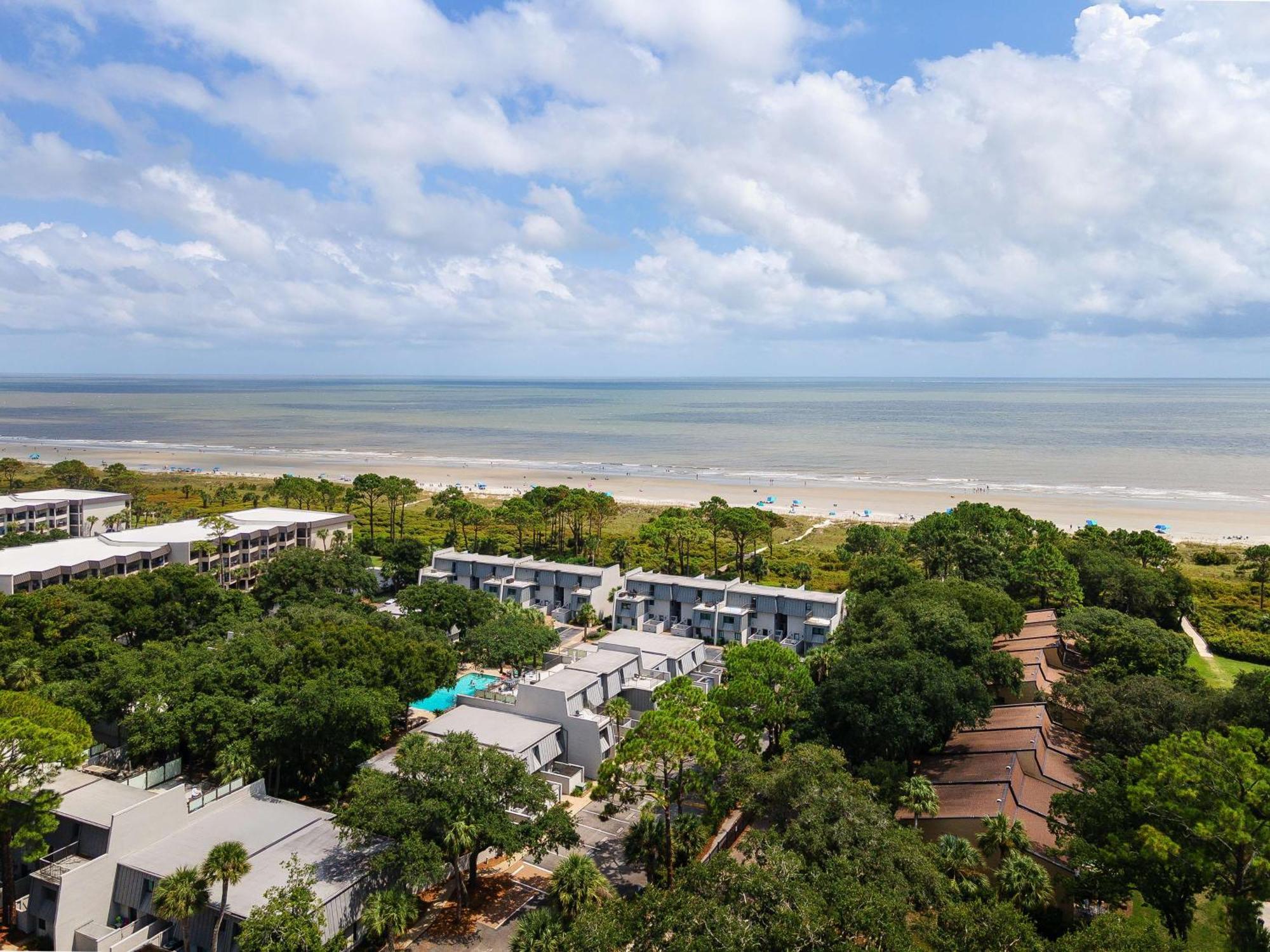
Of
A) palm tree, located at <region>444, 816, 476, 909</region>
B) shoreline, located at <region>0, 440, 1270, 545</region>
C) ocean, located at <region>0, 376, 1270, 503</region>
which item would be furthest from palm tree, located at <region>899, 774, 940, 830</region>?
ocean, located at <region>0, 376, 1270, 503</region>

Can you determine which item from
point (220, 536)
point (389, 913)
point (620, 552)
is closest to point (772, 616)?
point (620, 552)

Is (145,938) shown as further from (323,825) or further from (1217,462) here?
(1217,462)

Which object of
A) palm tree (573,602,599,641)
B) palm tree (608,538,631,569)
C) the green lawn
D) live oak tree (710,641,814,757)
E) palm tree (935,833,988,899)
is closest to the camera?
palm tree (935,833,988,899)

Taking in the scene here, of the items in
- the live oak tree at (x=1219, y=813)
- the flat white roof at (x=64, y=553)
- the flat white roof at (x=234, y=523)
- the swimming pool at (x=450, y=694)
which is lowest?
the swimming pool at (x=450, y=694)

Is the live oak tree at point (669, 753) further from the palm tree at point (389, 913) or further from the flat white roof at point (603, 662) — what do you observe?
the flat white roof at point (603, 662)

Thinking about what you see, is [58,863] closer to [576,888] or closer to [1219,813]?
[576,888]

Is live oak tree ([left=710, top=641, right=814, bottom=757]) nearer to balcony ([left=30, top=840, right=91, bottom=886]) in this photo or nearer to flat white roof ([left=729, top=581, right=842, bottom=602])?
flat white roof ([left=729, top=581, right=842, bottom=602])

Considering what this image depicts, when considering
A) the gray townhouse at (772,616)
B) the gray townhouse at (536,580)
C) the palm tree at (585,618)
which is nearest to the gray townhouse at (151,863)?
the palm tree at (585,618)

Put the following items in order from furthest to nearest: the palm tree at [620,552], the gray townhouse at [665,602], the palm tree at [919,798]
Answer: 1. the palm tree at [620,552]
2. the gray townhouse at [665,602]
3. the palm tree at [919,798]
